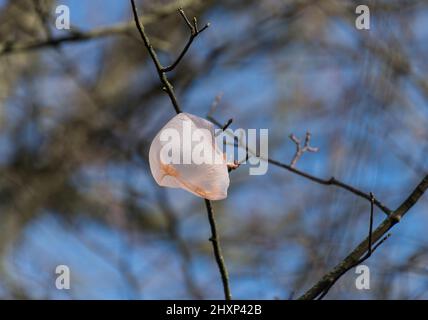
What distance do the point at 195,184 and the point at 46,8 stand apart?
5.47 ft

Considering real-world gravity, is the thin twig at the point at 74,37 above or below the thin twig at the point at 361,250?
above

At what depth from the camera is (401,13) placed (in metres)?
2.46

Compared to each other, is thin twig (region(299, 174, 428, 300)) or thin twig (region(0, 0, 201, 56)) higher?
thin twig (region(0, 0, 201, 56))

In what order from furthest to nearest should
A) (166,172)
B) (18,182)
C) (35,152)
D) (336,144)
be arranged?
(35,152)
(18,182)
(336,144)
(166,172)

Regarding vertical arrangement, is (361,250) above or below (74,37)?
below

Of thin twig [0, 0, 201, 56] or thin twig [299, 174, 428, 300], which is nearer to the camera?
thin twig [299, 174, 428, 300]

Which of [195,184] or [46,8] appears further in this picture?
[46,8]

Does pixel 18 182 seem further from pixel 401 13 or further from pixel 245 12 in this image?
pixel 401 13

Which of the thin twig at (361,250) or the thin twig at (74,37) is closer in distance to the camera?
the thin twig at (361,250)

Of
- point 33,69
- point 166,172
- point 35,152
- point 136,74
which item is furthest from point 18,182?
point 166,172

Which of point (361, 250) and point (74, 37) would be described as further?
point (74, 37)
